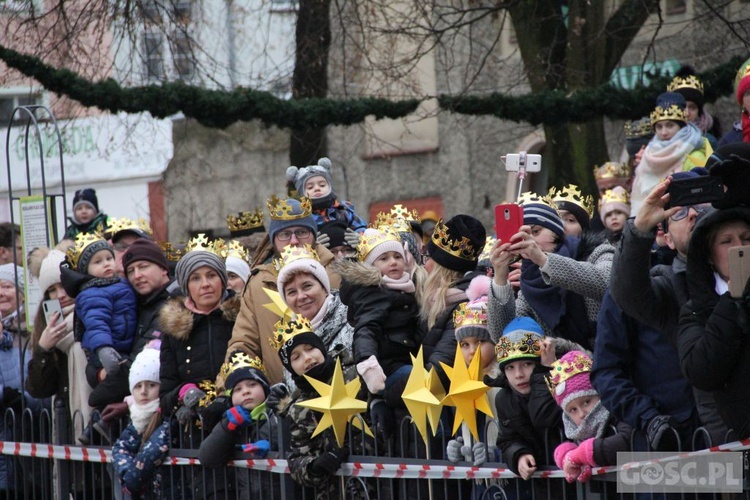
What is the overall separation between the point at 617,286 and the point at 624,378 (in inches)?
18.5

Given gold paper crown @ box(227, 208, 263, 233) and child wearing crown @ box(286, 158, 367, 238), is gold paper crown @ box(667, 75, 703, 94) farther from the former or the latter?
gold paper crown @ box(227, 208, 263, 233)

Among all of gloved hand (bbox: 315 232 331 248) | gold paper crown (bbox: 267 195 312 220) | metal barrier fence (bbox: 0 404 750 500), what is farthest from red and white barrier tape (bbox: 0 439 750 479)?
gloved hand (bbox: 315 232 331 248)

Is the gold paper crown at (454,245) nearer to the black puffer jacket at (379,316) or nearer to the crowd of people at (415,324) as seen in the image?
the crowd of people at (415,324)

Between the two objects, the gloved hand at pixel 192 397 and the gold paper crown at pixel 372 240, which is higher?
the gold paper crown at pixel 372 240

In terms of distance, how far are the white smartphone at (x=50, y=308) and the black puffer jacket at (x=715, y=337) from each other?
18.3ft

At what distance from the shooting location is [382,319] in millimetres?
7375

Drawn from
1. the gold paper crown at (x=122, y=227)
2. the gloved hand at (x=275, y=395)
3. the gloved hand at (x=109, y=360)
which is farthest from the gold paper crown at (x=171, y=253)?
the gloved hand at (x=275, y=395)

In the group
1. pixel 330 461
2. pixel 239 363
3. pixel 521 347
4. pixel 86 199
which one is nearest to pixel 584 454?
pixel 521 347

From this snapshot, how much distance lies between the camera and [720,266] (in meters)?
5.44

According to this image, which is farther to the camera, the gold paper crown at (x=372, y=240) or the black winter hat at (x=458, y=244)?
the gold paper crown at (x=372, y=240)

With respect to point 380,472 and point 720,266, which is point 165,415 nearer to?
point 380,472

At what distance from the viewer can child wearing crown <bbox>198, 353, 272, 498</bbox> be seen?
777 cm

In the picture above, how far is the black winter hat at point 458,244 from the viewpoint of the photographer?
7.49 m

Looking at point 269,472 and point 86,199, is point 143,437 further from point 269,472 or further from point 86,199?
point 86,199
